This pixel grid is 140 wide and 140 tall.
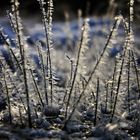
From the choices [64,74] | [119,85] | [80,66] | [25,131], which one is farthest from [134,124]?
[64,74]

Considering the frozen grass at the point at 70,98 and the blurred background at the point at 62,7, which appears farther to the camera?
the blurred background at the point at 62,7

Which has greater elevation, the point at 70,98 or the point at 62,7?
the point at 62,7

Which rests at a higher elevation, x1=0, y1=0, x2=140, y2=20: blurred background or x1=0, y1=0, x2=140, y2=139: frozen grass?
x1=0, y1=0, x2=140, y2=20: blurred background

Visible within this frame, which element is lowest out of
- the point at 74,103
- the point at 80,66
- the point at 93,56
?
the point at 74,103

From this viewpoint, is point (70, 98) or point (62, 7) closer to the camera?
point (70, 98)

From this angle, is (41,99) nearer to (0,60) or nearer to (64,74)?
(0,60)

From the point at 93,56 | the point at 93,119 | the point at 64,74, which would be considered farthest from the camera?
the point at 93,56

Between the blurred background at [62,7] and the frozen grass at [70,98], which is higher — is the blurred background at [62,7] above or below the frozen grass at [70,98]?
above

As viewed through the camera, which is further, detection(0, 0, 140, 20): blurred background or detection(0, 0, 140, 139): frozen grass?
detection(0, 0, 140, 20): blurred background

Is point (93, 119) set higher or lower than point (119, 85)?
lower

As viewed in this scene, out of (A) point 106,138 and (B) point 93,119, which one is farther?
(B) point 93,119

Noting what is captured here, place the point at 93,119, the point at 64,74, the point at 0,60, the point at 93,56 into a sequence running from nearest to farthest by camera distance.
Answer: the point at 0,60, the point at 93,119, the point at 64,74, the point at 93,56
